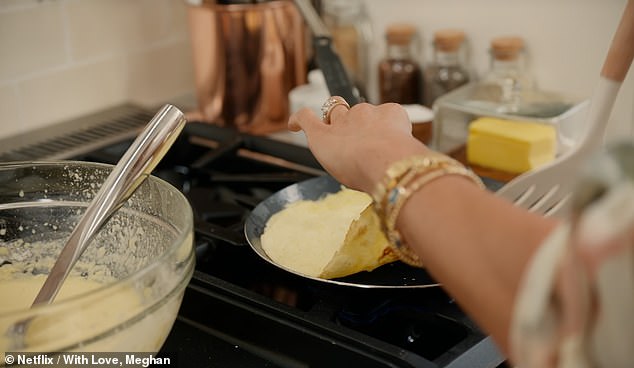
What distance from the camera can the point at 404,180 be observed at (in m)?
0.52

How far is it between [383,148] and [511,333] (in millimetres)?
163

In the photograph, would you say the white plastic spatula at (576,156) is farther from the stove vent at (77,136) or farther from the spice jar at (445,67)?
the stove vent at (77,136)

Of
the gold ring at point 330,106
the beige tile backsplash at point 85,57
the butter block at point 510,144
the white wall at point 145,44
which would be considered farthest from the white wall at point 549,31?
the gold ring at point 330,106

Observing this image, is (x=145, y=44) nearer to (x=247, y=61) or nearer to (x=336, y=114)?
(x=247, y=61)

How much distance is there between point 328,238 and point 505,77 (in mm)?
435

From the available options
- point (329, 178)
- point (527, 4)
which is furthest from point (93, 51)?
point (527, 4)

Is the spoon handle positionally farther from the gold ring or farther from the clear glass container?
the clear glass container

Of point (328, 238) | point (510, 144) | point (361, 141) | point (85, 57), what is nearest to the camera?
point (361, 141)

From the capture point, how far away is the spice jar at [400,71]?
4.19 feet

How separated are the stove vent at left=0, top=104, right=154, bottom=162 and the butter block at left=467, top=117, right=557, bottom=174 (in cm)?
46

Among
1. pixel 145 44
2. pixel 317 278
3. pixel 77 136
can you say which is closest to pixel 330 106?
pixel 317 278

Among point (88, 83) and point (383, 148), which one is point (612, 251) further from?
point (88, 83)

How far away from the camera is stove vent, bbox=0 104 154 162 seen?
1.18 metres

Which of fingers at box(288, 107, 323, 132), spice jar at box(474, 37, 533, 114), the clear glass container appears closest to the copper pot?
the clear glass container
